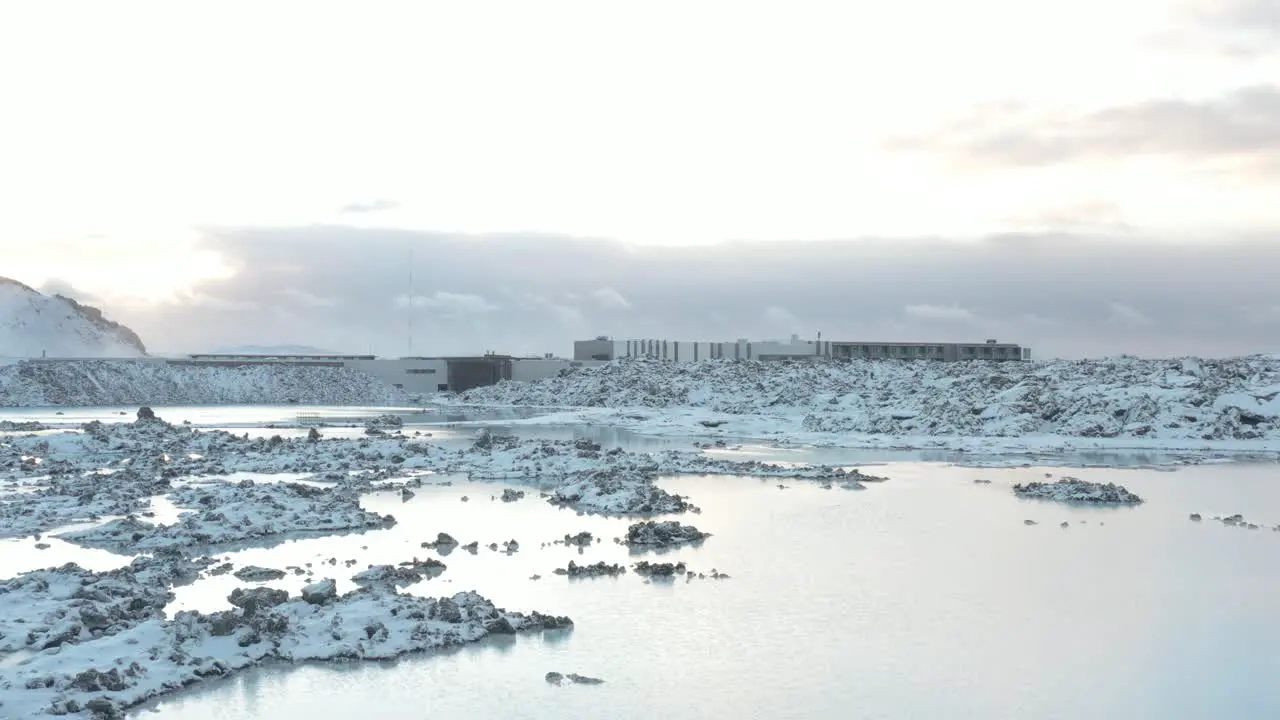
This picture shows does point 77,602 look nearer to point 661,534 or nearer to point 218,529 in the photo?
point 218,529

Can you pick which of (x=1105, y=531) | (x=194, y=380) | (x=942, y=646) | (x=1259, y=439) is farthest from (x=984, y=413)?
(x=194, y=380)

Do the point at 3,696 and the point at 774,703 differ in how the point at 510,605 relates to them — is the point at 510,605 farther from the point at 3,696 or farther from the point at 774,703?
the point at 3,696

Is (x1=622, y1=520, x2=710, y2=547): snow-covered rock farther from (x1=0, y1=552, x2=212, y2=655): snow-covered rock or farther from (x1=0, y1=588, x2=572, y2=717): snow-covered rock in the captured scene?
(x1=0, y1=552, x2=212, y2=655): snow-covered rock

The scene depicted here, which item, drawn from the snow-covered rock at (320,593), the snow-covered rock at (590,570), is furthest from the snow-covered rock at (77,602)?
the snow-covered rock at (590,570)

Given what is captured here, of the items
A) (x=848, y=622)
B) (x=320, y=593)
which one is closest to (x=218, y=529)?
(x=320, y=593)

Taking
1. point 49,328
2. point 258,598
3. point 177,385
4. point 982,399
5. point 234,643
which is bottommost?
point 234,643

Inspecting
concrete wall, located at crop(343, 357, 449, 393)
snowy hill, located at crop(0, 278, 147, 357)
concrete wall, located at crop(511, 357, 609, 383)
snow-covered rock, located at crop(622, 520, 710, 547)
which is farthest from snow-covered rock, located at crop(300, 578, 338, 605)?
snowy hill, located at crop(0, 278, 147, 357)
